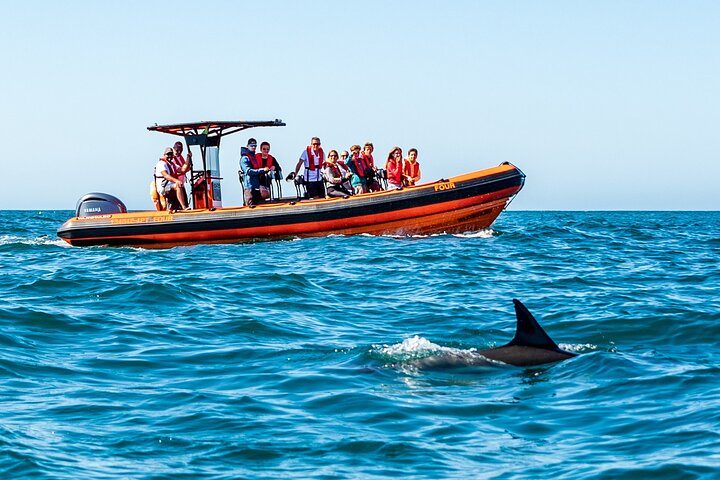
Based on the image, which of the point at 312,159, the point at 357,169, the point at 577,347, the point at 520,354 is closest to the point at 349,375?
the point at 520,354

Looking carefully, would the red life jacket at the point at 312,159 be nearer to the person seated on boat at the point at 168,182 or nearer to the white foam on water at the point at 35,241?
the person seated on boat at the point at 168,182

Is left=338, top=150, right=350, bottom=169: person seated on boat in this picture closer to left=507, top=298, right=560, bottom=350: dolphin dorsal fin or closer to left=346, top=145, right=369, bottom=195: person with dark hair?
left=346, top=145, right=369, bottom=195: person with dark hair

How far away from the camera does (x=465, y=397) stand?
26.4 feet

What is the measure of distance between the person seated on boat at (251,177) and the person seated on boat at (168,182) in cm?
154

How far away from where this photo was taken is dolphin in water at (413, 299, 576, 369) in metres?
9.12

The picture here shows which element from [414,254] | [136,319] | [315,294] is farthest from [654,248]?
[136,319]

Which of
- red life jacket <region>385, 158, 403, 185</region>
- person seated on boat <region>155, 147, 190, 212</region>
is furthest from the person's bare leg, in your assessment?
red life jacket <region>385, 158, 403, 185</region>

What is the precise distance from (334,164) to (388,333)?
1350 cm

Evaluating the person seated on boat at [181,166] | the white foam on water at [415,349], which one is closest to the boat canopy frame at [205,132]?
the person seated on boat at [181,166]

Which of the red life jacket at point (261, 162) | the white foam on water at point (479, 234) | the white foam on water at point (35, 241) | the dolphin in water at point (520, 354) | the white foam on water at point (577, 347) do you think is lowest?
the white foam on water at point (577, 347)

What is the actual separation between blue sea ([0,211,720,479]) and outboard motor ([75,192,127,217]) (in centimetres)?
722

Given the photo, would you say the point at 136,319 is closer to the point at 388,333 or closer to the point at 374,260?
the point at 388,333

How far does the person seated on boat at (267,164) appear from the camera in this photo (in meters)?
23.5

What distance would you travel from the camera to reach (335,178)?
963 inches
